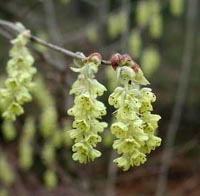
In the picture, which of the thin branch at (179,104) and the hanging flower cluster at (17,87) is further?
the thin branch at (179,104)

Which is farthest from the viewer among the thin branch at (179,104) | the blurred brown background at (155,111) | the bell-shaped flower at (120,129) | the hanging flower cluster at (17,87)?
the blurred brown background at (155,111)

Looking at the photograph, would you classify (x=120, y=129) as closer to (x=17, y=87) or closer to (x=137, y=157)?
(x=137, y=157)

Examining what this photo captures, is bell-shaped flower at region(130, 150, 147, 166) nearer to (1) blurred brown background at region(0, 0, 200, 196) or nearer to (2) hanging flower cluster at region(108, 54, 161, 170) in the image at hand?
(2) hanging flower cluster at region(108, 54, 161, 170)

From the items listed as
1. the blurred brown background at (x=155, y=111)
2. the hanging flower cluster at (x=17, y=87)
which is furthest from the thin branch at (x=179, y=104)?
the hanging flower cluster at (x=17, y=87)

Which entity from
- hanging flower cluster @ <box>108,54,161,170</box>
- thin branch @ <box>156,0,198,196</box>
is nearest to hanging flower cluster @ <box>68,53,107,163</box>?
hanging flower cluster @ <box>108,54,161,170</box>

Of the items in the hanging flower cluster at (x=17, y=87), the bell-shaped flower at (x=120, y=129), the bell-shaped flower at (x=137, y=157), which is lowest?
the bell-shaped flower at (x=137, y=157)

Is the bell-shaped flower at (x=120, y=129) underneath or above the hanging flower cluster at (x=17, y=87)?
underneath

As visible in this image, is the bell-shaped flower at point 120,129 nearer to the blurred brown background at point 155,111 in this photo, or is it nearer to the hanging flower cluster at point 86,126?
the hanging flower cluster at point 86,126

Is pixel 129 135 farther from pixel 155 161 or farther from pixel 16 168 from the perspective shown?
pixel 16 168

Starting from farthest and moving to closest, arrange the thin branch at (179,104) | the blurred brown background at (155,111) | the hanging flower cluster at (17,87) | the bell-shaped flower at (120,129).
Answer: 1. the blurred brown background at (155,111)
2. the thin branch at (179,104)
3. the hanging flower cluster at (17,87)
4. the bell-shaped flower at (120,129)

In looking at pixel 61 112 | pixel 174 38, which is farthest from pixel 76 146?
pixel 174 38


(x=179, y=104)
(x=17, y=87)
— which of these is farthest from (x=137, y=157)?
(x=179, y=104)
